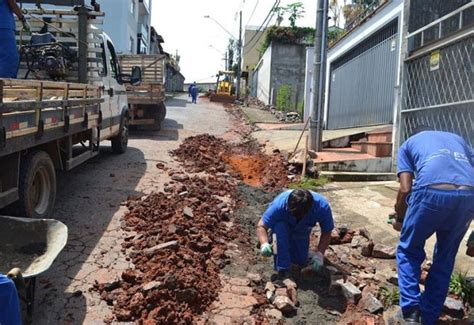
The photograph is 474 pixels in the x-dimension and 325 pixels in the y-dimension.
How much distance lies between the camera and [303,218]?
4.31 meters

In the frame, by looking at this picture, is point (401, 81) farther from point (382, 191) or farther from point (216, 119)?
point (216, 119)

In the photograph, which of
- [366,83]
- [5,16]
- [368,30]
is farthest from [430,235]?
[368,30]

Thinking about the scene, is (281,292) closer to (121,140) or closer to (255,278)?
(255,278)

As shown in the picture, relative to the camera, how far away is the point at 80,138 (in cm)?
680

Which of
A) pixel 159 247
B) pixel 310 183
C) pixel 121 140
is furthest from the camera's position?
pixel 121 140

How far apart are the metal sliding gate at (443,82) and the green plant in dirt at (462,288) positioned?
9.52 feet

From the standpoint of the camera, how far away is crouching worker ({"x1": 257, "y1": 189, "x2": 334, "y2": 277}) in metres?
4.25

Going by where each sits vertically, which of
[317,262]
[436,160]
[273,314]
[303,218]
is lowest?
[273,314]

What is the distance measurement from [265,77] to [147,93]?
22.6m

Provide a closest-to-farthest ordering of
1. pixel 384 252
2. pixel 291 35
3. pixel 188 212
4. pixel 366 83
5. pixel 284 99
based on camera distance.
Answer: pixel 384 252 → pixel 188 212 → pixel 366 83 → pixel 284 99 → pixel 291 35

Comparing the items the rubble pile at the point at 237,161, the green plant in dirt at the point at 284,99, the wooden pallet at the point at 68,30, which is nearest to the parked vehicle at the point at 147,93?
the rubble pile at the point at 237,161

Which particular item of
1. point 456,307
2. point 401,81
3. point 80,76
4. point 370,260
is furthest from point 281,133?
point 456,307

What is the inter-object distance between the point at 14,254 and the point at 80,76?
4.14 meters

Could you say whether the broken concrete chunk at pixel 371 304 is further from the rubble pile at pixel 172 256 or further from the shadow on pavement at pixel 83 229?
the shadow on pavement at pixel 83 229
